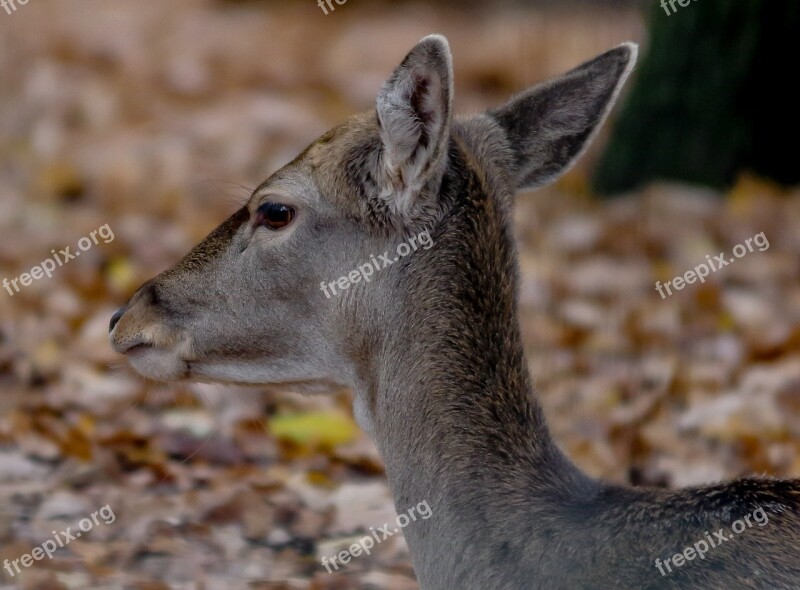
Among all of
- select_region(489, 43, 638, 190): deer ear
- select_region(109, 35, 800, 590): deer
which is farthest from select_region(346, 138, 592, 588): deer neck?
select_region(489, 43, 638, 190): deer ear

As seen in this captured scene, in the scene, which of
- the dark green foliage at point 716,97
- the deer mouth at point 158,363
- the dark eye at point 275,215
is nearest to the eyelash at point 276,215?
the dark eye at point 275,215

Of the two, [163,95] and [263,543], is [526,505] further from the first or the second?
[163,95]

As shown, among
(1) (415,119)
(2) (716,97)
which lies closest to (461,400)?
(1) (415,119)

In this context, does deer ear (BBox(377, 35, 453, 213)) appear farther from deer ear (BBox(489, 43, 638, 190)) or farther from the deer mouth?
the deer mouth

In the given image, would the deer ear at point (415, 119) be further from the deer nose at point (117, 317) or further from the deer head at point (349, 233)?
the deer nose at point (117, 317)

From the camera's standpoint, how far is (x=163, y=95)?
40.6 feet

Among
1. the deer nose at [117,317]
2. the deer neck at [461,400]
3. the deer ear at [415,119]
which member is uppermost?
the deer nose at [117,317]

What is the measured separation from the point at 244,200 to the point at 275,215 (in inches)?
15.8

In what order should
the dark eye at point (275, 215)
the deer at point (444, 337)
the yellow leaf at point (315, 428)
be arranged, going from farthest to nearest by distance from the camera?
1. the yellow leaf at point (315, 428)
2. the dark eye at point (275, 215)
3. the deer at point (444, 337)

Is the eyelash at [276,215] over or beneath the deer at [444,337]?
over

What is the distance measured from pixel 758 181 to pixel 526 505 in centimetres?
611

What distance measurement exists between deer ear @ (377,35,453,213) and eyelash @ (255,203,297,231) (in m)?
0.36

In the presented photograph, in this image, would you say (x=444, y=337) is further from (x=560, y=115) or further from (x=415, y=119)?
(x=560, y=115)

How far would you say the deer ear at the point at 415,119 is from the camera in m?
4.01
